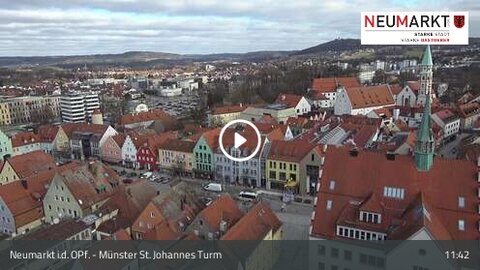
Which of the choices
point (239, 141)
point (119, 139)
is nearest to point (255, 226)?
point (239, 141)

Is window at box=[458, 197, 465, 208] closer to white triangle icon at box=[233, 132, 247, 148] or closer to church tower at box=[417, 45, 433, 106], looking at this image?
white triangle icon at box=[233, 132, 247, 148]

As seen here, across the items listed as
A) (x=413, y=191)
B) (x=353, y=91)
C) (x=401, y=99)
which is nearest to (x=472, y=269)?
(x=413, y=191)

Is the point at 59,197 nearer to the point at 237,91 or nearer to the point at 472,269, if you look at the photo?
the point at 472,269

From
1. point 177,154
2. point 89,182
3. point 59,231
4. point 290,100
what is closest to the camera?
point 59,231

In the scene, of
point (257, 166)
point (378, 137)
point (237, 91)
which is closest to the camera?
point (257, 166)

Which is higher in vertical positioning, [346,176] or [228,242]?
[346,176]

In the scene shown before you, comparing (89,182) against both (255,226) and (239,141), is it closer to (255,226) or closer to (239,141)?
(239,141)

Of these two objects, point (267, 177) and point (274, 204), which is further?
point (267, 177)
